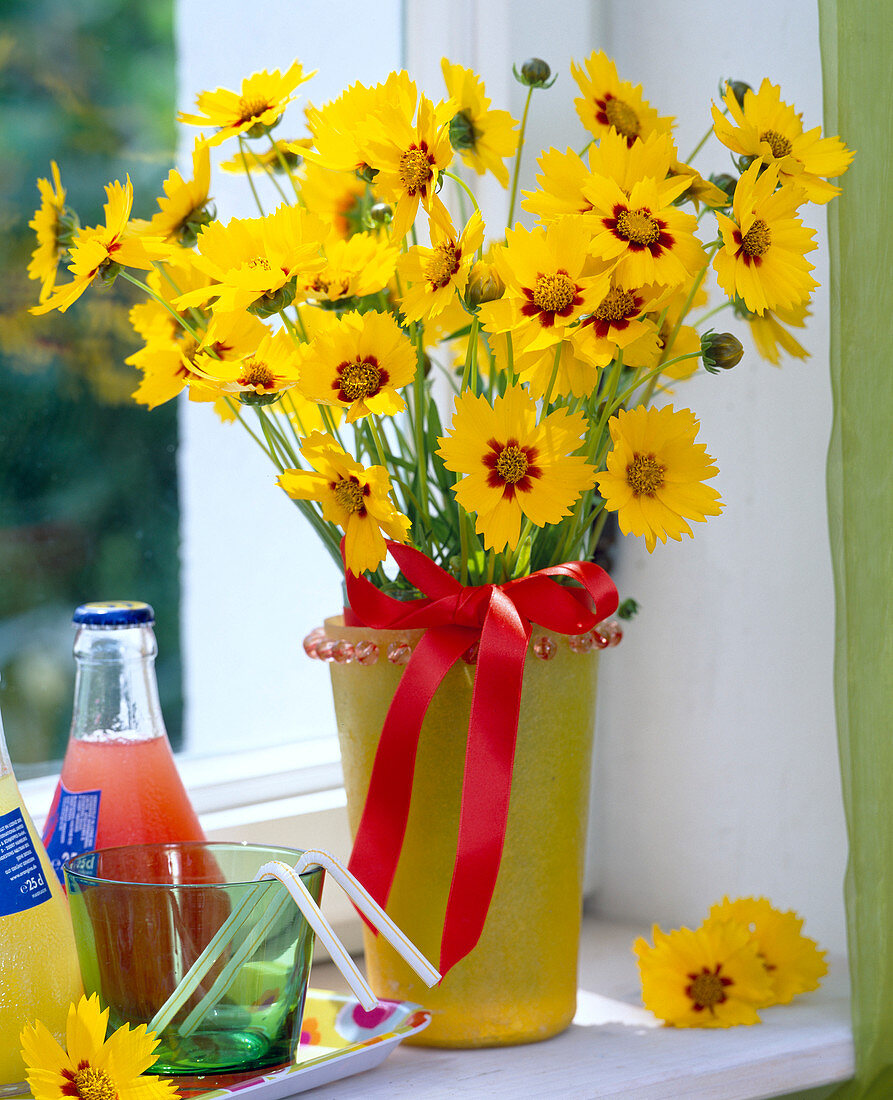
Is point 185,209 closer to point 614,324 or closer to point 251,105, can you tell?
point 251,105

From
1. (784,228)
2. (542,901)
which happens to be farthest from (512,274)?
(542,901)

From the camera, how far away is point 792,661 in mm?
813

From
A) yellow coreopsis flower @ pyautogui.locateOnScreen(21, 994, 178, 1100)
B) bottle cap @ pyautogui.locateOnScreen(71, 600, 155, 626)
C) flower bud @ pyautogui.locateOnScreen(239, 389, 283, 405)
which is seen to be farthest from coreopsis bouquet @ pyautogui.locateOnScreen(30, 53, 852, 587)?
yellow coreopsis flower @ pyautogui.locateOnScreen(21, 994, 178, 1100)

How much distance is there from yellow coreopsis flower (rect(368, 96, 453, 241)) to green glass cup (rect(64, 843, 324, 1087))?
311 millimetres

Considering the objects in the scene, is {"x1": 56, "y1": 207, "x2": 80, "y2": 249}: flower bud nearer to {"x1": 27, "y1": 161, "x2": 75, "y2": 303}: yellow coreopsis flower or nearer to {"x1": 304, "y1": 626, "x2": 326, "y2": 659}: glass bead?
{"x1": 27, "y1": 161, "x2": 75, "y2": 303}: yellow coreopsis flower

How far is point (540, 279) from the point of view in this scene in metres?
0.54

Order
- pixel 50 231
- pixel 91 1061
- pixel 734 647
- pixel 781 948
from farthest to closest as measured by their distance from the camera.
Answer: pixel 734 647, pixel 781 948, pixel 50 231, pixel 91 1061

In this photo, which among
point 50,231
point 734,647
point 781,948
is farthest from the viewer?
point 734,647

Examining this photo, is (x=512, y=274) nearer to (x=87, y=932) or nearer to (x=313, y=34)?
(x=87, y=932)

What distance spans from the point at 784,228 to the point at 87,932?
0.45m

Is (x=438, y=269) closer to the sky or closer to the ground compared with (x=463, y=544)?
closer to the sky

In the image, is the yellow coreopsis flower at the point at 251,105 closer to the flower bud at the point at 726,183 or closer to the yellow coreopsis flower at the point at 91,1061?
the flower bud at the point at 726,183

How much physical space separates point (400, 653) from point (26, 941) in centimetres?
23

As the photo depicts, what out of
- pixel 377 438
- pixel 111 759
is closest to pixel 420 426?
pixel 377 438
